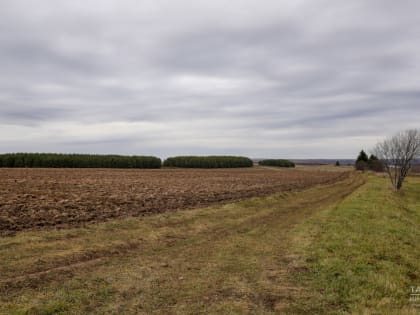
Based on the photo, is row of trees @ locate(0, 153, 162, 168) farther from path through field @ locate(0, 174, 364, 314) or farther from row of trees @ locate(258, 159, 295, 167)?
path through field @ locate(0, 174, 364, 314)

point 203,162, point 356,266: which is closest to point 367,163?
point 203,162

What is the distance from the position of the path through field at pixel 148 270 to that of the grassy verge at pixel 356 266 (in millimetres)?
533

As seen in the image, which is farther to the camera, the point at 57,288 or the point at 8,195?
the point at 8,195

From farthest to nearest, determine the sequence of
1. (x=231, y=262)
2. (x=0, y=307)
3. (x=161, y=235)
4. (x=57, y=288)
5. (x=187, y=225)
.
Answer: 1. (x=187, y=225)
2. (x=161, y=235)
3. (x=231, y=262)
4. (x=57, y=288)
5. (x=0, y=307)

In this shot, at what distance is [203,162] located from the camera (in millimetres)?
124312

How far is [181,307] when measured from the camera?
232 inches

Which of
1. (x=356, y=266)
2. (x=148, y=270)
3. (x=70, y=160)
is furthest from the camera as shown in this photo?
(x=70, y=160)

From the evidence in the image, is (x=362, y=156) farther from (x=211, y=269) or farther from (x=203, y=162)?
(x=211, y=269)

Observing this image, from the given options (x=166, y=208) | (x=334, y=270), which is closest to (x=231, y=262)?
(x=334, y=270)

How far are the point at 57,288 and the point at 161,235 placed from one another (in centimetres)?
561

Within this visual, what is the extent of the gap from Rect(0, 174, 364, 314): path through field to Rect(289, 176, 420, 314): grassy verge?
53 centimetres

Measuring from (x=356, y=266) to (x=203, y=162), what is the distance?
116 m

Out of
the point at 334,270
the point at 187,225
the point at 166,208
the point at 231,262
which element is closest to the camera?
the point at 334,270

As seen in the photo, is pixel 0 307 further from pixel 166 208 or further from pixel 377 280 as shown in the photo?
pixel 166 208
